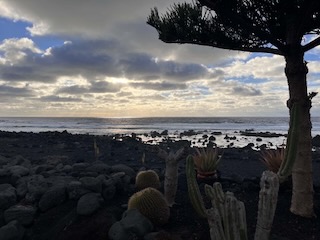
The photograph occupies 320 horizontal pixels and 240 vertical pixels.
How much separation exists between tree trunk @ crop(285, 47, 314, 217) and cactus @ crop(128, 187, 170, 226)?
7.18 feet

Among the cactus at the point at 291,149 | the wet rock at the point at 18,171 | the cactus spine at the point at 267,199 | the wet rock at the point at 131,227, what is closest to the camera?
the cactus spine at the point at 267,199

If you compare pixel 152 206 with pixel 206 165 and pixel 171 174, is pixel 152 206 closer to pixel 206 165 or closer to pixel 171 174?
pixel 171 174

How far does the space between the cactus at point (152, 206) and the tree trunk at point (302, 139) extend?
2.19 metres

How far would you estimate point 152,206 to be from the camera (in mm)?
5684

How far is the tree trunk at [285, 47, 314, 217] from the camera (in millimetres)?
5719

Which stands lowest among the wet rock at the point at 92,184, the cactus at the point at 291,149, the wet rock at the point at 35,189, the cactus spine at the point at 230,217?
the wet rock at the point at 35,189

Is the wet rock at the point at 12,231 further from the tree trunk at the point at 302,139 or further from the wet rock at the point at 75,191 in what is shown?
the tree trunk at the point at 302,139

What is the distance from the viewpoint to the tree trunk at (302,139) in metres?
5.72

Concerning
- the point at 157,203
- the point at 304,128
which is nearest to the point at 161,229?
the point at 157,203

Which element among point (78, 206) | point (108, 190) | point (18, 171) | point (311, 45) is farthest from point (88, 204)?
point (311, 45)

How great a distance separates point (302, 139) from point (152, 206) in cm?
267

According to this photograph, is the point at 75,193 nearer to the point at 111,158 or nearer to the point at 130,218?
the point at 130,218

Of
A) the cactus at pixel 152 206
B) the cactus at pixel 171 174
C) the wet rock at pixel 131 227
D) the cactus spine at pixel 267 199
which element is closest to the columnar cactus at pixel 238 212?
the cactus spine at pixel 267 199

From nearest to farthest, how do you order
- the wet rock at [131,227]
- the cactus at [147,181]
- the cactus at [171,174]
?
the wet rock at [131,227] → the cactus at [171,174] → the cactus at [147,181]
